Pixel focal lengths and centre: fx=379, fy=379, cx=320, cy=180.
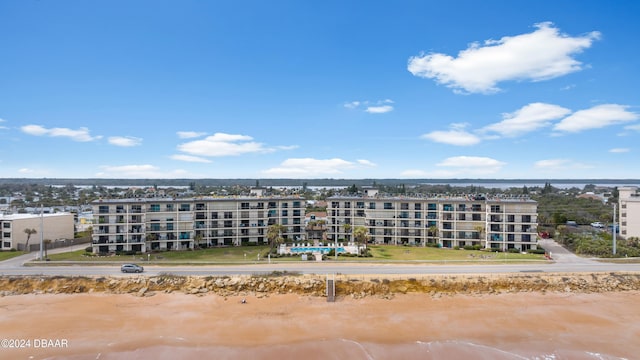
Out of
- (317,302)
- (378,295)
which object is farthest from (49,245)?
(378,295)

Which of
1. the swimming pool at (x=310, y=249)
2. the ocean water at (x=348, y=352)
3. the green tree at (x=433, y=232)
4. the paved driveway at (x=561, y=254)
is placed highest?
the green tree at (x=433, y=232)

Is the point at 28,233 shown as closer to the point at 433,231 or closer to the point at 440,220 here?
the point at 433,231

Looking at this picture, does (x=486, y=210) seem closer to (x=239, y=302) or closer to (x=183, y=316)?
(x=239, y=302)

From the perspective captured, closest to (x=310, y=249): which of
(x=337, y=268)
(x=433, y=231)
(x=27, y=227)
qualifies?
(x=337, y=268)

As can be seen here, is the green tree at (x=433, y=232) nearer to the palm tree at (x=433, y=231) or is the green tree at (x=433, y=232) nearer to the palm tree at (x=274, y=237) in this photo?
the palm tree at (x=433, y=231)

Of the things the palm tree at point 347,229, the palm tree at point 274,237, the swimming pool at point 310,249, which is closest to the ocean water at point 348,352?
the swimming pool at point 310,249
